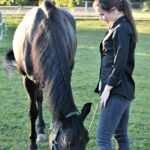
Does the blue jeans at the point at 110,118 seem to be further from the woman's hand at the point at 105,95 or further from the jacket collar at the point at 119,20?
the jacket collar at the point at 119,20

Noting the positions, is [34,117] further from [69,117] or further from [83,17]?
[83,17]

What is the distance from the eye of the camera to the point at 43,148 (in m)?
5.40

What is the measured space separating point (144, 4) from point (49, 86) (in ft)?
147

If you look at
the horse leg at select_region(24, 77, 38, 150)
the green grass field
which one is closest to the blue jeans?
the green grass field

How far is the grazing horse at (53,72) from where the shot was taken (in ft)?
11.6

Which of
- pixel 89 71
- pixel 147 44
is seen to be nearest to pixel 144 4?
pixel 147 44

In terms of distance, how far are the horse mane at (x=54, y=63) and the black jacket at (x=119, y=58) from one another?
37 centimetres

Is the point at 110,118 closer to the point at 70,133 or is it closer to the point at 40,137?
the point at 70,133

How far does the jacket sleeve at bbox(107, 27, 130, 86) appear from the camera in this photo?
3.61m

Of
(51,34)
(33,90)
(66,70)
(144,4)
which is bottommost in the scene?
(144,4)

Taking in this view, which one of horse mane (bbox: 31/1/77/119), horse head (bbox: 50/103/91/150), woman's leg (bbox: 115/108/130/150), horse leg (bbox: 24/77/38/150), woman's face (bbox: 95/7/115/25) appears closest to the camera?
horse head (bbox: 50/103/91/150)

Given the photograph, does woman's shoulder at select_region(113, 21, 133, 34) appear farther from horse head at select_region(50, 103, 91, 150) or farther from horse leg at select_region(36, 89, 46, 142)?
horse leg at select_region(36, 89, 46, 142)

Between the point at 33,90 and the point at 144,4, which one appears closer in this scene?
the point at 33,90

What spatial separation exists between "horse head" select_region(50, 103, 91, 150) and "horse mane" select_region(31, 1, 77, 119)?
10 centimetres
